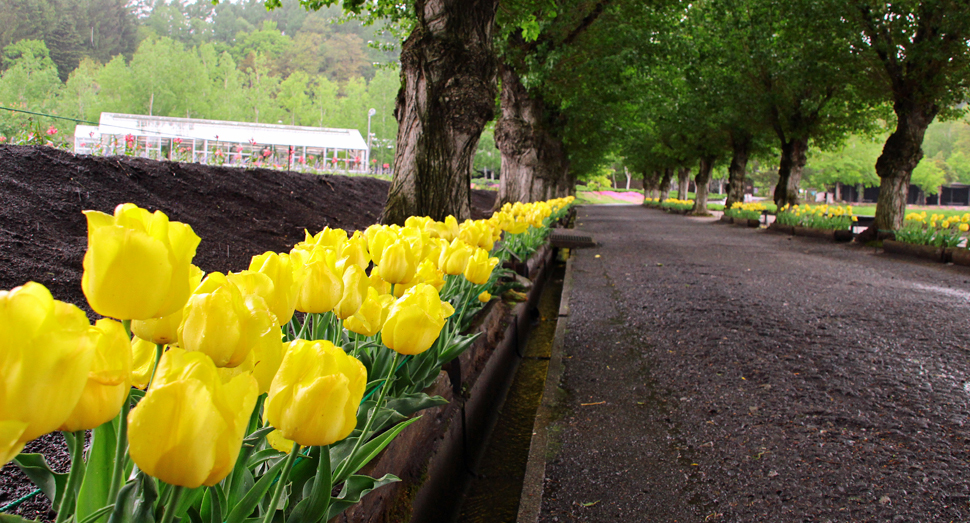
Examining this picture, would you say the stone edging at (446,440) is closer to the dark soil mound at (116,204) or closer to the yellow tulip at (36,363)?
the yellow tulip at (36,363)

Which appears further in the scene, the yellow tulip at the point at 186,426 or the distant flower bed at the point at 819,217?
the distant flower bed at the point at 819,217

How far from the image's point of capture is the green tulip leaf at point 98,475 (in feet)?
2.24

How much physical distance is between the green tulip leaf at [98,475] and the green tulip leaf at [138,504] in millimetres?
25

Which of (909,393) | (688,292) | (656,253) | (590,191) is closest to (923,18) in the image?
(656,253)

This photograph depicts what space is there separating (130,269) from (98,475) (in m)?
0.33

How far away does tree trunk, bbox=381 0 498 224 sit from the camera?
4422 mm

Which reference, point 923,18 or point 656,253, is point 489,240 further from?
point 923,18

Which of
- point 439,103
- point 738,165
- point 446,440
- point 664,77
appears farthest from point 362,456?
point 738,165

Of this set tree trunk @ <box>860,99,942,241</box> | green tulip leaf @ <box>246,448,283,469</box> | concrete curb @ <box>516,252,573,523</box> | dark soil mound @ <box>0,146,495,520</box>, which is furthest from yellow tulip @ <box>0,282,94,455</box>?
A: tree trunk @ <box>860,99,942,241</box>

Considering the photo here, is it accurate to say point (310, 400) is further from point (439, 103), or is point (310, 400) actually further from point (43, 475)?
point (439, 103)

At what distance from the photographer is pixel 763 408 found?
9.00 feet

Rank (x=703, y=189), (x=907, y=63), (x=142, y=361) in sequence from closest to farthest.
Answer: (x=142, y=361)
(x=907, y=63)
(x=703, y=189)

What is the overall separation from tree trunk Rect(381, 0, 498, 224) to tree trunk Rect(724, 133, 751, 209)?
2014 cm

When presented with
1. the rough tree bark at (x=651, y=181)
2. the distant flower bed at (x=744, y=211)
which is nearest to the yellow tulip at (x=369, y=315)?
the distant flower bed at (x=744, y=211)
